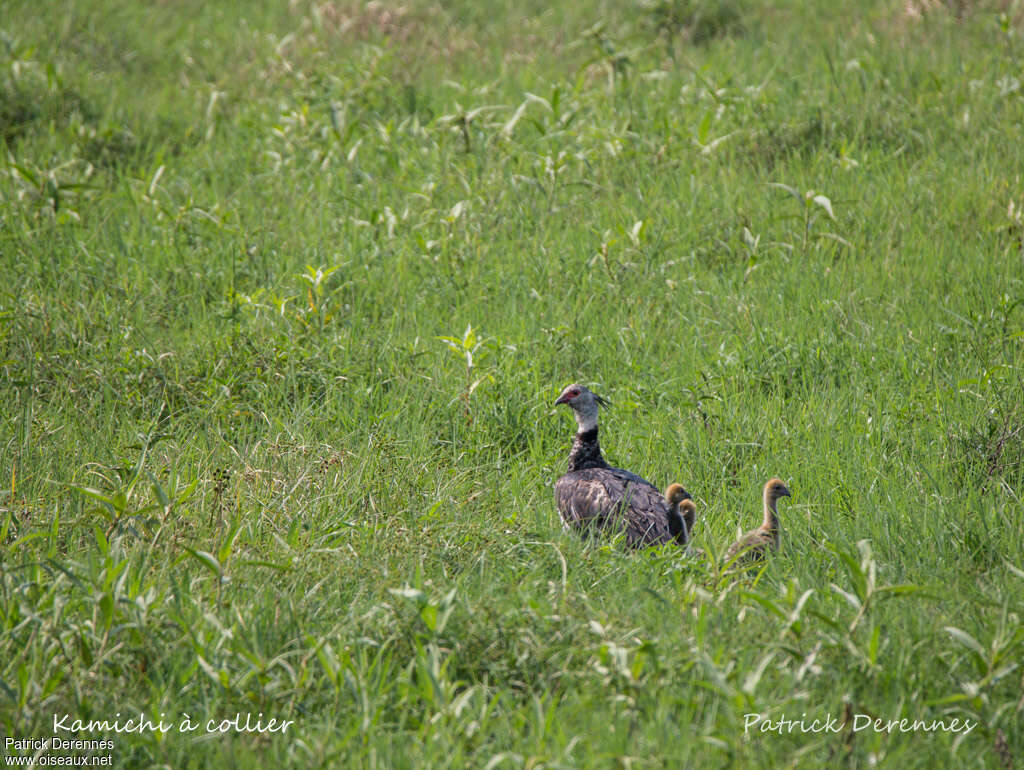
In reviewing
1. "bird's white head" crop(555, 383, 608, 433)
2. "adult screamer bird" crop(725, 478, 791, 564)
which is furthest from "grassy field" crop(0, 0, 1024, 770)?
"bird's white head" crop(555, 383, 608, 433)

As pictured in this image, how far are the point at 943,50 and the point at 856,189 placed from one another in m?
3.64

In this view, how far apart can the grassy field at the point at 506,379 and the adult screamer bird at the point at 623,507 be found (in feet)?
0.63

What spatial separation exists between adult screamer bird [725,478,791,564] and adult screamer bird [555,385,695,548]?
372 millimetres

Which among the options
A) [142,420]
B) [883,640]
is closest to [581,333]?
[142,420]

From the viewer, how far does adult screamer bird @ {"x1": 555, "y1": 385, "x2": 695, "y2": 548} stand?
5.48m

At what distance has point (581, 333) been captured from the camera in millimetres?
7496

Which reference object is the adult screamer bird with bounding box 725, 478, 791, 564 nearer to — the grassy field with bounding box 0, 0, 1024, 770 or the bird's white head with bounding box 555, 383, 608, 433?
the grassy field with bounding box 0, 0, 1024, 770

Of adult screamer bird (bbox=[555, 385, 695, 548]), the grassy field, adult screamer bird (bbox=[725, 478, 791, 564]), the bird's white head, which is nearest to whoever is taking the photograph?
the grassy field

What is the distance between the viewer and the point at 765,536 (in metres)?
5.26

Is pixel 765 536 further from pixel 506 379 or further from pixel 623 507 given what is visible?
pixel 506 379

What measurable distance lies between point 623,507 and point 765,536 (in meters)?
0.77

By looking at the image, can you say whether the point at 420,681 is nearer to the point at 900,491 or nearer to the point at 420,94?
the point at 900,491

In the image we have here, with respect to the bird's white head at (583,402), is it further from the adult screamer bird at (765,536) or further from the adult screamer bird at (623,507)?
the adult screamer bird at (765,536)

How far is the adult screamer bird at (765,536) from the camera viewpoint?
16.8 ft
